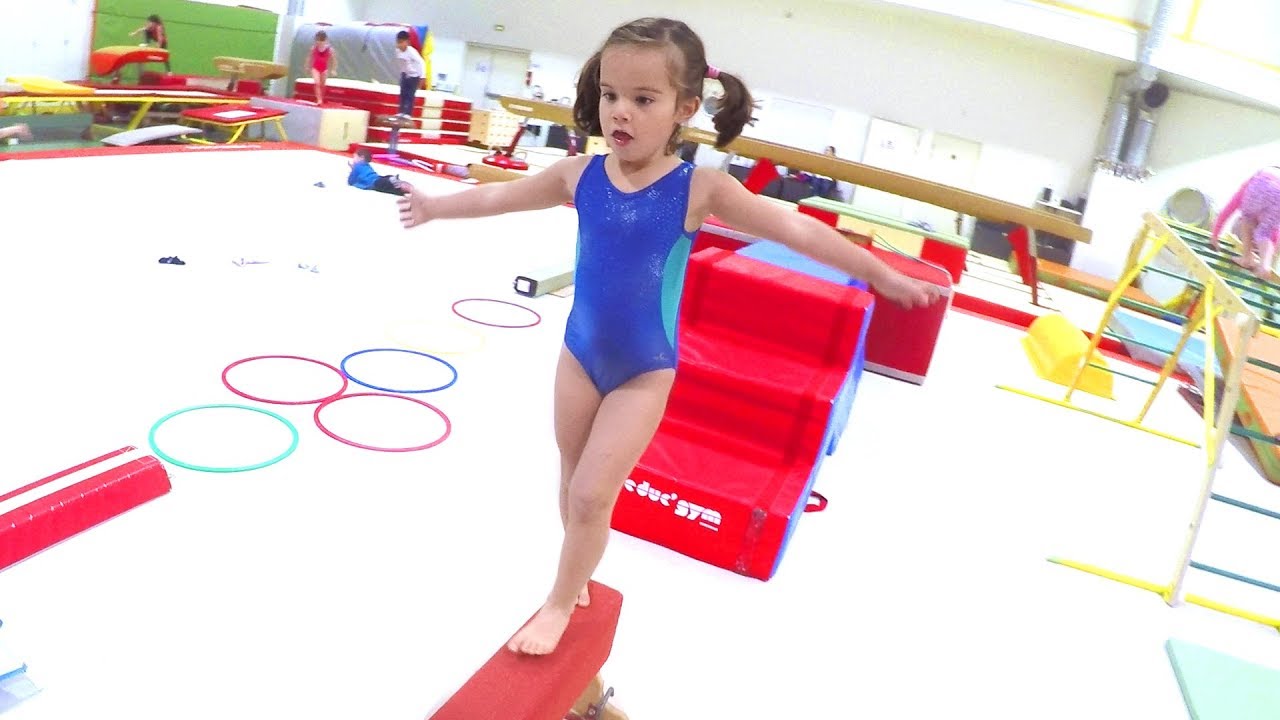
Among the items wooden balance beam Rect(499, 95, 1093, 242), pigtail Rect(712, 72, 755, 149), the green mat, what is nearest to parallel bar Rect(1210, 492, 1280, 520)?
the green mat

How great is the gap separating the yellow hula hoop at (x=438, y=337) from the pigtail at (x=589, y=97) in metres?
2.15

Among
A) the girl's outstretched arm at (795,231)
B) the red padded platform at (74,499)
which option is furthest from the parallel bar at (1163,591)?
the red padded platform at (74,499)

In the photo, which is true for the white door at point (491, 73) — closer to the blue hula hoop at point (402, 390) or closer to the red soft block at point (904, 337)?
the red soft block at point (904, 337)

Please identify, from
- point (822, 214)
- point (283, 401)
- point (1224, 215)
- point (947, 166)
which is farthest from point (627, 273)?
point (947, 166)

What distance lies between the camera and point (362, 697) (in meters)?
1.76

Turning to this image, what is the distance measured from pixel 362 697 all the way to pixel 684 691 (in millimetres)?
706

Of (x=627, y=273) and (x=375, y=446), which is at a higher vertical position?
(x=627, y=273)

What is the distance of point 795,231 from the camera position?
61.8 inches

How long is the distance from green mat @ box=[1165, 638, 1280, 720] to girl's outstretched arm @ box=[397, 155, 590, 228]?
6.98 ft

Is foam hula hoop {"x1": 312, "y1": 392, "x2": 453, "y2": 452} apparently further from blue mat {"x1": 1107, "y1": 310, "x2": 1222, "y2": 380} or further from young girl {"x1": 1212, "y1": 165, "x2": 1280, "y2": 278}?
Result: young girl {"x1": 1212, "y1": 165, "x2": 1280, "y2": 278}

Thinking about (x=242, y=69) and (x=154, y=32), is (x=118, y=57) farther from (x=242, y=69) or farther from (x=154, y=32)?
(x=242, y=69)

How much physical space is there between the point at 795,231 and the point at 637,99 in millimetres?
372

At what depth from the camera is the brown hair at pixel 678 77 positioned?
4.77ft

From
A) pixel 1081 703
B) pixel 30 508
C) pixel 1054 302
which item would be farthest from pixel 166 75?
pixel 1081 703
